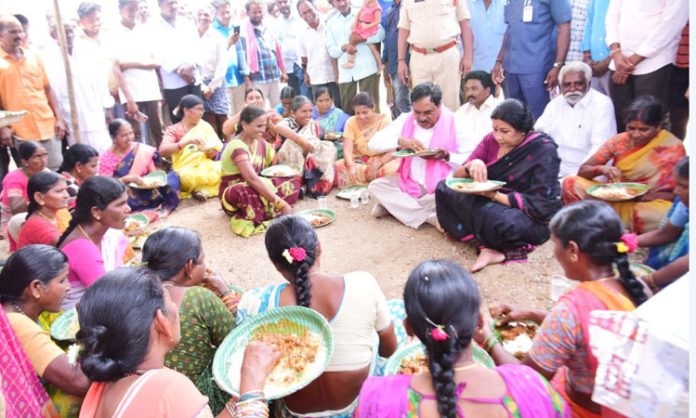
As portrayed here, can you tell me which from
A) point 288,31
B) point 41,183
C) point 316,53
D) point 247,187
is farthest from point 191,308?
point 288,31

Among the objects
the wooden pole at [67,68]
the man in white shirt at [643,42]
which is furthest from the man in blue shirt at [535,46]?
the wooden pole at [67,68]

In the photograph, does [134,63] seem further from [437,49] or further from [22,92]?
[437,49]

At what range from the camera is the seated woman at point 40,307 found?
1908mm

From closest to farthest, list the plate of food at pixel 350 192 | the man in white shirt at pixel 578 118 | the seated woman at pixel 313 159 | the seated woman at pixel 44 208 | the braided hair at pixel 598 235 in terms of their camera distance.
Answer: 1. the braided hair at pixel 598 235
2. the seated woman at pixel 44 208
3. the man in white shirt at pixel 578 118
4. the plate of food at pixel 350 192
5. the seated woman at pixel 313 159

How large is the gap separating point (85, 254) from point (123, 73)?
4.50 m

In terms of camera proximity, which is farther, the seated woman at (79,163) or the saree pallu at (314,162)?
the saree pallu at (314,162)

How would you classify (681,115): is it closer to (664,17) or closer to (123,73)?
(664,17)

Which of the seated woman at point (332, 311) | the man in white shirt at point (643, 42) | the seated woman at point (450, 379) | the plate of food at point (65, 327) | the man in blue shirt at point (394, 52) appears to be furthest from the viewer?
the man in blue shirt at point (394, 52)

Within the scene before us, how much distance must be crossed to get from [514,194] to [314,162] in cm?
253

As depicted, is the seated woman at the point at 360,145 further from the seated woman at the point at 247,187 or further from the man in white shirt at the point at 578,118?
the man in white shirt at the point at 578,118

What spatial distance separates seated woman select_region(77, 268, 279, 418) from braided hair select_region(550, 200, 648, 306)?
4.26ft

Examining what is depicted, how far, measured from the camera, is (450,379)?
1.37 meters

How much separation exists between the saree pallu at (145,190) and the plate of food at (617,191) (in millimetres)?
4197

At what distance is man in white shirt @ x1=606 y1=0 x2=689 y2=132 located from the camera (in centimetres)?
414
